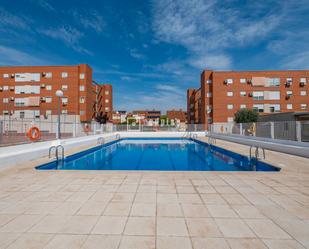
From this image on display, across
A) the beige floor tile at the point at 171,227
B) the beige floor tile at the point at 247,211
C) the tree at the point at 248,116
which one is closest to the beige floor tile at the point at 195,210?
the beige floor tile at the point at 171,227

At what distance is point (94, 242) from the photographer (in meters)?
2.47

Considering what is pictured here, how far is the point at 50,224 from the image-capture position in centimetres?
292

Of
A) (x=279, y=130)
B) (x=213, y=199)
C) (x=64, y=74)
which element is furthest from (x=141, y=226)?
(x=64, y=74)

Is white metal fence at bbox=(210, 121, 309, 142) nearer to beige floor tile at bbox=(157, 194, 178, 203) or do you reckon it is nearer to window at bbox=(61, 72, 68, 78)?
beige floor tile at bbox=(157, 194, 178, 203)

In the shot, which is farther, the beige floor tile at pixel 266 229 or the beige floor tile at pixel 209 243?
the beige floor tile at pixel 266 229

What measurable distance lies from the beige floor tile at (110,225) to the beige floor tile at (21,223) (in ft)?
3.51

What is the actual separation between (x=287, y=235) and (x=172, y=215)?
174 cm

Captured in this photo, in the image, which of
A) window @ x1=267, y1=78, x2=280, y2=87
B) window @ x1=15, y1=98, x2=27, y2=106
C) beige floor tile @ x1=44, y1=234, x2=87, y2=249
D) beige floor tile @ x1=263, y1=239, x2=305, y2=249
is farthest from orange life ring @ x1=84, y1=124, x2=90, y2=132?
window @ x1=267, y1=78, x2=280, y2=87

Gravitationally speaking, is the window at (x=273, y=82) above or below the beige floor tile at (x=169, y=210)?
above

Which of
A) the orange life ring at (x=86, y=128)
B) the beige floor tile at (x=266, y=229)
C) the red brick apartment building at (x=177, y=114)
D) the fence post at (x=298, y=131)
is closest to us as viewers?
the beige floor tile at (x=266, y=229)

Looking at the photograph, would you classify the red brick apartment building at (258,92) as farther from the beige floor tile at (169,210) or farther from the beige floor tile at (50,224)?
the beige floor tile at (50,224)

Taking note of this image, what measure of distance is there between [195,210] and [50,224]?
2.53 meters

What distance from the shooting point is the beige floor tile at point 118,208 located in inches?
130

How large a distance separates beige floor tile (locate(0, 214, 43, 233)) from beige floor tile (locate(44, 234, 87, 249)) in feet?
2.14
